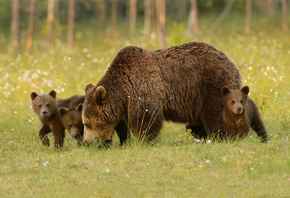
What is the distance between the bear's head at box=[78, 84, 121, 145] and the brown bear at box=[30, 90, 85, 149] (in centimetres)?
76

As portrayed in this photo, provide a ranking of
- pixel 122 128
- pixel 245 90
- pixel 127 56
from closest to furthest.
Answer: pixel 245 90 → pixel 127 56 → pixel 122 128

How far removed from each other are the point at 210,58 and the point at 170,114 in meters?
1.35

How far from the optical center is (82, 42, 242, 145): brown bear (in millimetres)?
7832

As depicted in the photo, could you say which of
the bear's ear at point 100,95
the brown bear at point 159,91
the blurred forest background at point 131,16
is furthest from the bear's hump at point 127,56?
the blurred forest background at point 131,16

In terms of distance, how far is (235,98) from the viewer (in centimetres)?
780

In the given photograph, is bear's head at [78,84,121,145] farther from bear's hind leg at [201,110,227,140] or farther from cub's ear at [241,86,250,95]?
cub's ear at [241,86,250,95]

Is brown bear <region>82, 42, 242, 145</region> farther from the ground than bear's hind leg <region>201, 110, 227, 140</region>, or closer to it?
farther from the ground

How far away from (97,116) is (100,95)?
0.42 metres

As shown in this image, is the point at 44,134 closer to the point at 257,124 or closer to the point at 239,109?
the point at 239,109

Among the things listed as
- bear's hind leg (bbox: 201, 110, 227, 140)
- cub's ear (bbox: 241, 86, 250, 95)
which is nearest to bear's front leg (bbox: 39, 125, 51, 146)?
bear's hind leg (bbox: 201, 110, 227, 140)

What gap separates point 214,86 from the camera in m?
8.17

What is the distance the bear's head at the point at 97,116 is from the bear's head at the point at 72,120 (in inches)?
15.0

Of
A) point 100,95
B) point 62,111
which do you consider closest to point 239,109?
point 100,95

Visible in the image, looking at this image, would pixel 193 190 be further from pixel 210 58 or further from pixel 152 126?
pixel 210 58
